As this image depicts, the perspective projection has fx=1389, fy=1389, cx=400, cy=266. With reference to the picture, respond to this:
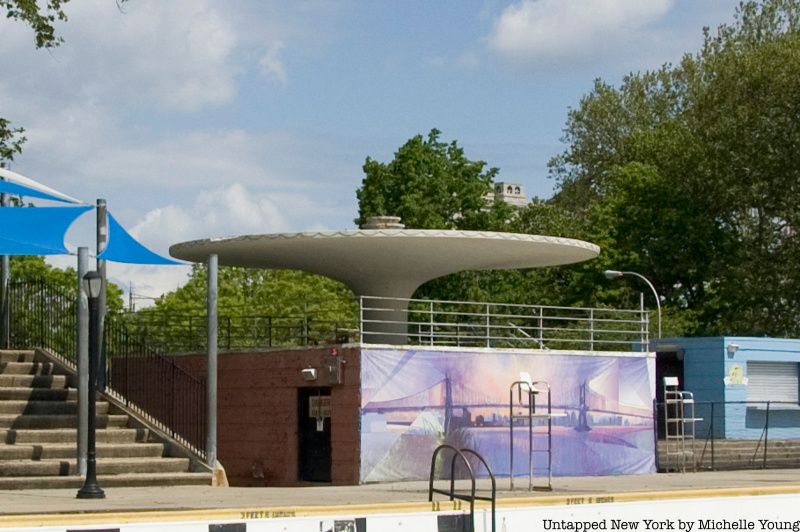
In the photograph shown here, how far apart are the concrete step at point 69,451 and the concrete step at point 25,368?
10.4ft

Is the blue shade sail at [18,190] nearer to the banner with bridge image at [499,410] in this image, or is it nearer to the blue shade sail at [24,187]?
the blue shade sail at [24,187]

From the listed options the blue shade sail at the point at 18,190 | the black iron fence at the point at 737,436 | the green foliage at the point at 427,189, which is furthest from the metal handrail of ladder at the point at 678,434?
the green foliage at the point at 427,189

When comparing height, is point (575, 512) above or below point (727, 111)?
below

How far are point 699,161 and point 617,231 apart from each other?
20.7 feet

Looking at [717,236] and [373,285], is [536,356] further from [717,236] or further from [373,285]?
[717,236]

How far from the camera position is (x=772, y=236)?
63406 mm

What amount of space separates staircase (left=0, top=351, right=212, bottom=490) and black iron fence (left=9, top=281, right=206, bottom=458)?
3.16 feet

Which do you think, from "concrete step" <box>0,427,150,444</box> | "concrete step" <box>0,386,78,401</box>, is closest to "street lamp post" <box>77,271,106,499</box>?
"concrete step" <box>0,427,150,444</box>

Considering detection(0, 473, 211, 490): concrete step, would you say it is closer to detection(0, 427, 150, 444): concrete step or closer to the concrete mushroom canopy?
detection(0, 427, 150, 444): concrete step

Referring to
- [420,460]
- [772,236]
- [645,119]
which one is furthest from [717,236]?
[420,460]

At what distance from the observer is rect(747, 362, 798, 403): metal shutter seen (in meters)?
41.9

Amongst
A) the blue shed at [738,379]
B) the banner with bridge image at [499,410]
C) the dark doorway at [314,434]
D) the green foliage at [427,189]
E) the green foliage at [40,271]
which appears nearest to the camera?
the banner with bridge image at [499,410]

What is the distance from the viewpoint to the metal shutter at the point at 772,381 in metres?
41.9

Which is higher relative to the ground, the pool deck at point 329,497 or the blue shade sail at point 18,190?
the blue shade sail at point 18,190
